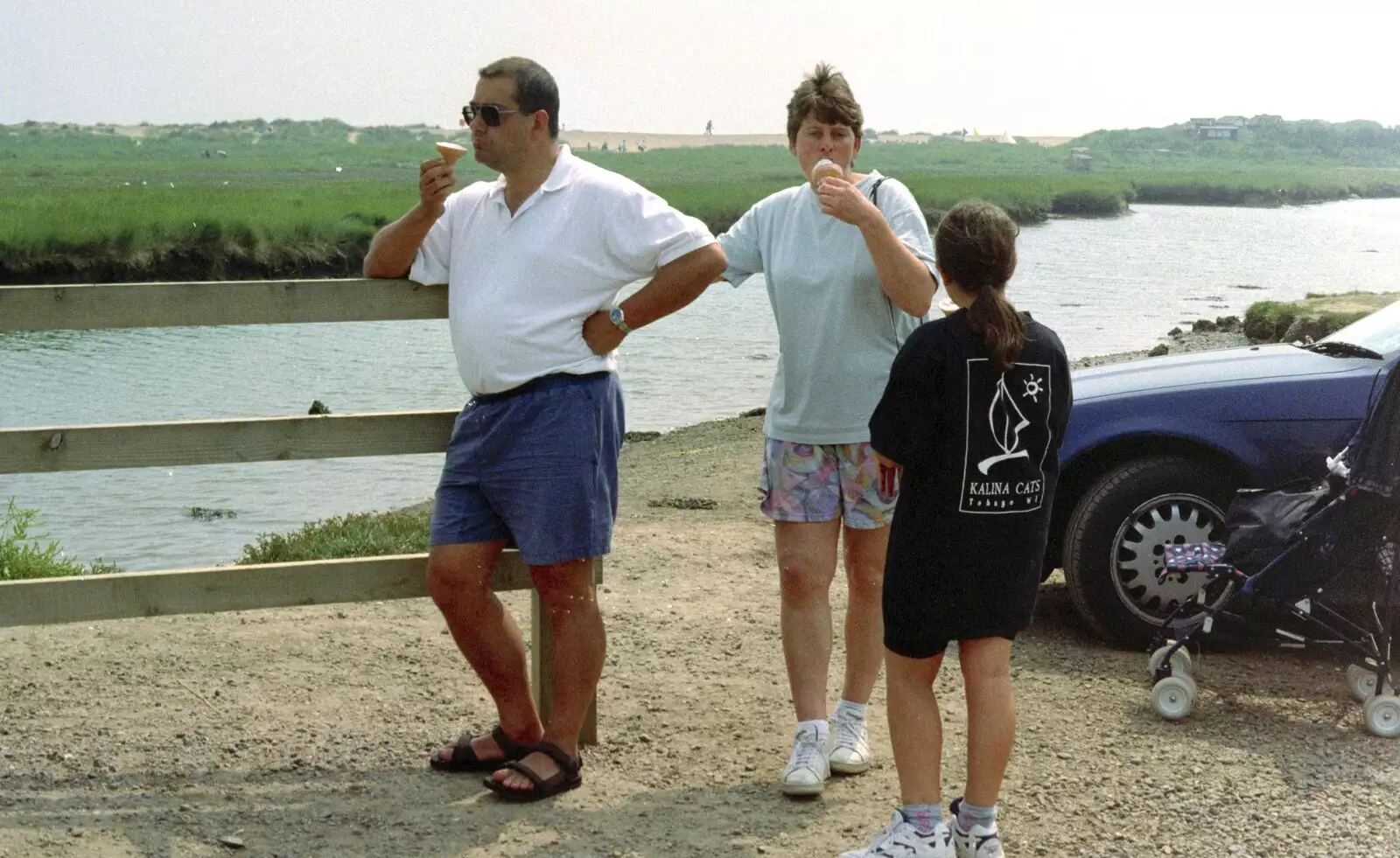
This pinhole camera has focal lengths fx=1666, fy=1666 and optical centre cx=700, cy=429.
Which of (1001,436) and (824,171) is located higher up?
(824,171)

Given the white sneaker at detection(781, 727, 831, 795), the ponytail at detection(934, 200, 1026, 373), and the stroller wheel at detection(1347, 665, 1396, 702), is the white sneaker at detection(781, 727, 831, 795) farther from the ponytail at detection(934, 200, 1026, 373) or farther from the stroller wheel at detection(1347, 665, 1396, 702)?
the stroller wheel at detection(1347, 665, 1396, 702)

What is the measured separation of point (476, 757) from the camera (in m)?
5.01

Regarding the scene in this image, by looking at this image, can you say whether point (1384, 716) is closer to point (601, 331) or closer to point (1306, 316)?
point (601, 331)

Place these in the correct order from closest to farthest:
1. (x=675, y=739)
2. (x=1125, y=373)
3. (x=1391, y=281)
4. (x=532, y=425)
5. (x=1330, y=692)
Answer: (x=532, y=425) → (x=675, y=739) → (x=1330, y=692) → (x=1125, y=373) → (x=1391, y=281)

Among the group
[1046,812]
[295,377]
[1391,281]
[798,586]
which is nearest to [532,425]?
[798,586]

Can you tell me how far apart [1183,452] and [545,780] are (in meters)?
3.10

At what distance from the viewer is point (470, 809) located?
185 inches

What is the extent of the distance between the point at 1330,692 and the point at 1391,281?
45.0m

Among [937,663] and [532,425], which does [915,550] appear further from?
[532,425]

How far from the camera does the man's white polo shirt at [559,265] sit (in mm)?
4520

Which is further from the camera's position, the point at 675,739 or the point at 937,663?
the point at 675,739

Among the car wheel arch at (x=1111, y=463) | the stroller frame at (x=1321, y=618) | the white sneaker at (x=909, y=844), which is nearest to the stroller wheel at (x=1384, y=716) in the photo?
the stroller frame at (x=1321, y=618)

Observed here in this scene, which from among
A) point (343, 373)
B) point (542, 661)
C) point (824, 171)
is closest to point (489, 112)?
point (824, 171)

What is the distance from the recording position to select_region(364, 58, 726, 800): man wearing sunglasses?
14.8 ft
